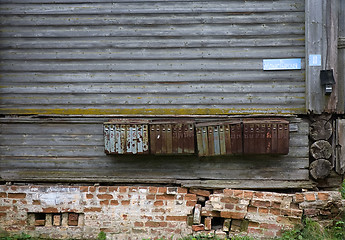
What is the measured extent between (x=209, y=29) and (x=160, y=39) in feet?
2.48

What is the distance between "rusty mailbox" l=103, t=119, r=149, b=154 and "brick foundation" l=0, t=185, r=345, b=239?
615mm

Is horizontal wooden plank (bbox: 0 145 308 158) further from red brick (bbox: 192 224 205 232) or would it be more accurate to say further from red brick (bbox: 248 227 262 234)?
red brick (bbox: 248 227 262 234)

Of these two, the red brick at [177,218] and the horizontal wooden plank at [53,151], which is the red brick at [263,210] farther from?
the horizontal wooden plank at [53,151]

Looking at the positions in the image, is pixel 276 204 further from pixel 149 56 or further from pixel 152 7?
→ pixel 152 7

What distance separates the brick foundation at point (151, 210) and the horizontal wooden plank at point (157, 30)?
2332mm

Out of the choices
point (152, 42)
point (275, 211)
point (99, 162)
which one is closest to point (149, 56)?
point (152, 42)

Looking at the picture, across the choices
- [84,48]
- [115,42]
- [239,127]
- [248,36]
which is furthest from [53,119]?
[248,36]

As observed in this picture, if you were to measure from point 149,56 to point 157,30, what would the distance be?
41cm

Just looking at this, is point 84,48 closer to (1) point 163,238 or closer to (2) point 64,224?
(2) point 64,224

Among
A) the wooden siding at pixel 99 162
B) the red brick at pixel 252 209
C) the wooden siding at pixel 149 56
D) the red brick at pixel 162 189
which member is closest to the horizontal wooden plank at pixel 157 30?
the wooden siding at pixel 149 56

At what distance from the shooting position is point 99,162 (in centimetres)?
502

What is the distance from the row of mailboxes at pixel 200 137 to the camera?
15.3 feet

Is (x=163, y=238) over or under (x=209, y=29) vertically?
under

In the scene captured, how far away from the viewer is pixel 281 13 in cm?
487
